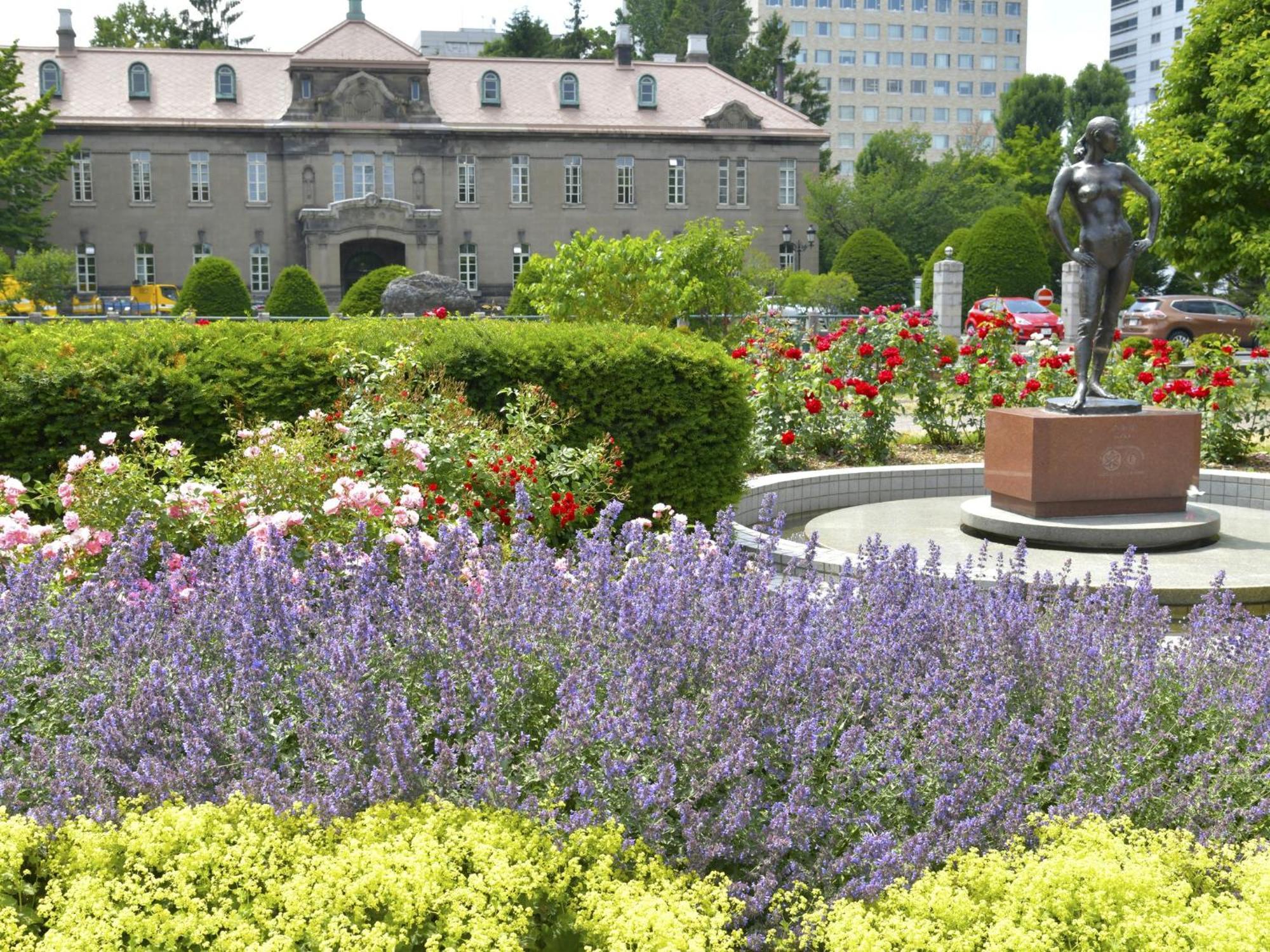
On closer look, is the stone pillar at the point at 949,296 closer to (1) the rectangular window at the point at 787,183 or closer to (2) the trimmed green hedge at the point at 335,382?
(1) the rectangular window at the point at 787,183

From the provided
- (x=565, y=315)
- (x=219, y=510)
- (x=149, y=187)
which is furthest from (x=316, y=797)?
(x=149, y=187)

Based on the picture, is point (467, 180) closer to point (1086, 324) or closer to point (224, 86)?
point (224, 86)

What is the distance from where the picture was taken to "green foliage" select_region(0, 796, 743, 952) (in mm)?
2570

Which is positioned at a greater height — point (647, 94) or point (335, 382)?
point (647, 94)

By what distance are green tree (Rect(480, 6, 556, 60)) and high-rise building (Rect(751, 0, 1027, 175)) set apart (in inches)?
1589

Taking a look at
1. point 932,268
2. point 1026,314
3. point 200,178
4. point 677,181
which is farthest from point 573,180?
point 1026,314

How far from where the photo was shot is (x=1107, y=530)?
27.3 feet

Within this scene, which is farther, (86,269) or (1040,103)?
(1040,103)

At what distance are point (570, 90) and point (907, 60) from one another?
58640mm

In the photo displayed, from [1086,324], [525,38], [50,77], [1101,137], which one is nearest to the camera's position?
[1101,137]

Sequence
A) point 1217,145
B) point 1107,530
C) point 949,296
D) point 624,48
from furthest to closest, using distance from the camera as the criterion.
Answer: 1. point 624,48
2. point 949,296
3. point 1217,145
4. point 1107,530

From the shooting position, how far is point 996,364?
13.0 meters

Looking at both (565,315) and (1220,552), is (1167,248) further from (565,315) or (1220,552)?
(1220,552)

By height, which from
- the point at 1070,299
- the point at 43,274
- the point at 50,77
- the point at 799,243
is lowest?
the point at 1070,299
